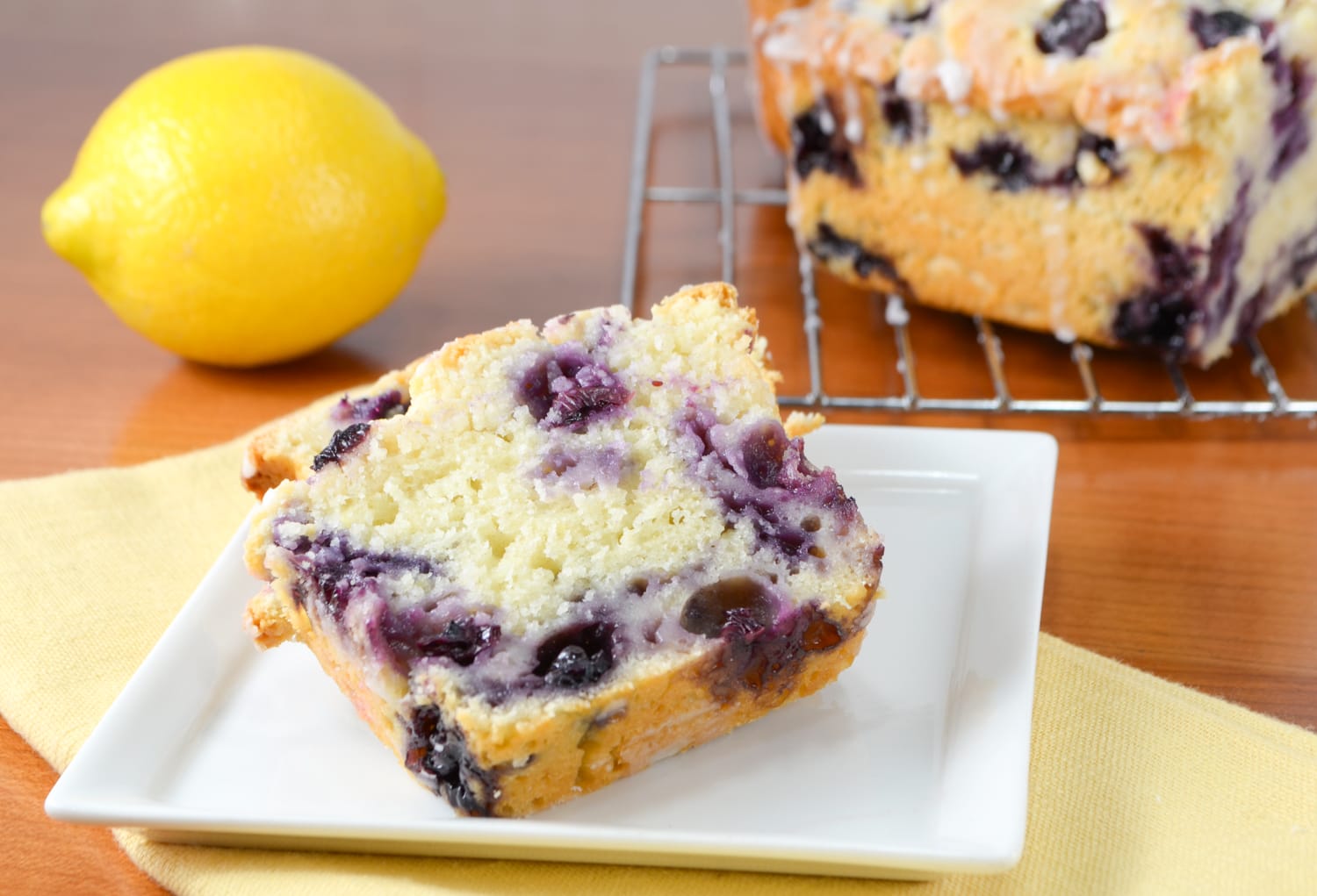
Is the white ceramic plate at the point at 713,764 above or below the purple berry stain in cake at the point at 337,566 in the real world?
below

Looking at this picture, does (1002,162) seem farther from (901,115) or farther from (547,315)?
(547,315)

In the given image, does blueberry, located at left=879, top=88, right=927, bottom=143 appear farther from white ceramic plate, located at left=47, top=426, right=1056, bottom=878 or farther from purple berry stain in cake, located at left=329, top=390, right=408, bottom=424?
purple berry stain in cake, located at left=329, top=390, right=408, bottom=424

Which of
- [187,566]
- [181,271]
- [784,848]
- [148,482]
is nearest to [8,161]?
[181,271]

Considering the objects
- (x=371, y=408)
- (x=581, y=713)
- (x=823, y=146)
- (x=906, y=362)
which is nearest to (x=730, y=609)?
(x=581, y=713)

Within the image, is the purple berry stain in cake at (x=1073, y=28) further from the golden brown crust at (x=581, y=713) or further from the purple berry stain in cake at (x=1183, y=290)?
the golden brown crust at (x=581, y=713)

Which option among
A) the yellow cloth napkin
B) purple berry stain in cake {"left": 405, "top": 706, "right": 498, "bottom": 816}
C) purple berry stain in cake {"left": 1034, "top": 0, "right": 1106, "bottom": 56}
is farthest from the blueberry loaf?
purple berry stain in cake {"left": 405, "top": 706, "right": 498, "bottom": 816}

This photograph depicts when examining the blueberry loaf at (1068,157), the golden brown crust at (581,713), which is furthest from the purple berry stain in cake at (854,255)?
the golden brown crust at (581,713)

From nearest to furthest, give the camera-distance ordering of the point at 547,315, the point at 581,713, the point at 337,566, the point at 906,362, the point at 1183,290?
the point at 581,713 < the point at 337,566 < the point at 1183,290 < the point at 906,362 < the point at 547,315
